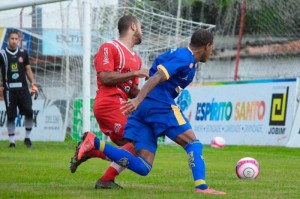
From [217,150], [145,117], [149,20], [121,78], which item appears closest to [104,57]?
[121,78]

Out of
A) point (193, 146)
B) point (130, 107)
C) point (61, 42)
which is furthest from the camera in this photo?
point (61, 42)

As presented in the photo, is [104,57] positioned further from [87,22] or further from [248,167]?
[87,22]

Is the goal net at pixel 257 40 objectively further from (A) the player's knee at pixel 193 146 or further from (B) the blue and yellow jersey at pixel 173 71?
(A) the player's knee at pixel 193 146

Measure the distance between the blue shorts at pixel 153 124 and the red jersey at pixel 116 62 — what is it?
71 centimetres

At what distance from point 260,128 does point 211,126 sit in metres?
1.78

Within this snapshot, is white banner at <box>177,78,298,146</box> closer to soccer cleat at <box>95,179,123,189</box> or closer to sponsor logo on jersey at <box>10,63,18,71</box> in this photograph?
sponsor logo on jersey at <box>10,63,18,71</box>

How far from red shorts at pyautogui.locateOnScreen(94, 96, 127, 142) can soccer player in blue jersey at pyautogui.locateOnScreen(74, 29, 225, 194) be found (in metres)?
0.56

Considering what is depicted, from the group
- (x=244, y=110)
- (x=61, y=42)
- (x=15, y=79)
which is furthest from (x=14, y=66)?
(x=61, y=42)

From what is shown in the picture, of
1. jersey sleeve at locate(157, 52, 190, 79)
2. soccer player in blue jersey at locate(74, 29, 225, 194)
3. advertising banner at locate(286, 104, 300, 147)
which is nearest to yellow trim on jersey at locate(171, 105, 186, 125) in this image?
soccer player in blue jersey at locate(74, 29, 225, 194)

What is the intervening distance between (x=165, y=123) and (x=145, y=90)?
0.51 metres

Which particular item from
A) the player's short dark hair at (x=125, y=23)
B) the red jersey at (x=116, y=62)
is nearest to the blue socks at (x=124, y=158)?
the red jersey at (x=116, y=62)

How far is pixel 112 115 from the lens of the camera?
917cm

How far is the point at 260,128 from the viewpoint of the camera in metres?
18.4

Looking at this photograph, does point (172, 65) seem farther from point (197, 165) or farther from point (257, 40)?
point (257, 40)
